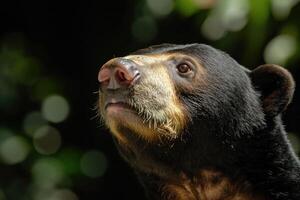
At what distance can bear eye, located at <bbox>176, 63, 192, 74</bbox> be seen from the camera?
4672 mm

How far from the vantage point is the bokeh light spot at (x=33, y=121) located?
7.92 m

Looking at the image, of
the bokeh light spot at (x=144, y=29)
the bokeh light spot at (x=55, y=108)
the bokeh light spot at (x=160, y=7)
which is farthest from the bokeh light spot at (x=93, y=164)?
the bokeh light spot at (x=160, y=7)

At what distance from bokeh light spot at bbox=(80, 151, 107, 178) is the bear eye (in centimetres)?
321

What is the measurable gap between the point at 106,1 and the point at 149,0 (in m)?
1.14

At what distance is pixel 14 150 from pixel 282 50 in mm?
2599

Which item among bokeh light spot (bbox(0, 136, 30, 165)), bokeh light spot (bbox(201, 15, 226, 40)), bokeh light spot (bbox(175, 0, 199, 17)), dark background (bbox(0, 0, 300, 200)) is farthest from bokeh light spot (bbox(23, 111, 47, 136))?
bokeh light spot (bbox(175, 0, 199, 17))

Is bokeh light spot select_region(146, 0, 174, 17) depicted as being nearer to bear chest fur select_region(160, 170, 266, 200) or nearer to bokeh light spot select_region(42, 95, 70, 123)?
bokeh light spot select_region(42, 95, 70, 123)

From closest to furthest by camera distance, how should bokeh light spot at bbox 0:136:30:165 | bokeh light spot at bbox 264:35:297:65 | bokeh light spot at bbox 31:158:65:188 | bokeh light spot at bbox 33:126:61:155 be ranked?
bokeh light spot at bbox 264:35:297:65
bokeh light spot at bbox 31:158:65:188
bokeh light spot at bbox 0:136:30:165
bokeh light spot at bbox 33:126:61:155

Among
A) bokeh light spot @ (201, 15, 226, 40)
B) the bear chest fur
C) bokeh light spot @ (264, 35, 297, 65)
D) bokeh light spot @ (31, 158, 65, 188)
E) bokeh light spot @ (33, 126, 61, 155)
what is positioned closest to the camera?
the bear chest fur

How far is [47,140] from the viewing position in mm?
7844

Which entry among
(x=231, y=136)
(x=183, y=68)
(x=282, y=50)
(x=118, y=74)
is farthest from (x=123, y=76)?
(x=282, y=50)

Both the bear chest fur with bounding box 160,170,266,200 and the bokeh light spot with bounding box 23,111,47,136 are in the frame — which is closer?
the bear chest fur with bounding box 160,170,266,200

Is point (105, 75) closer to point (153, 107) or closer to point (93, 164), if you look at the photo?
point (153, 107)

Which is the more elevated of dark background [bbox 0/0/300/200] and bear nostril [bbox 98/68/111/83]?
bear nostril [bbox 98/68/111/83]
